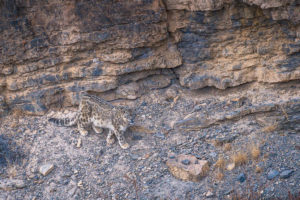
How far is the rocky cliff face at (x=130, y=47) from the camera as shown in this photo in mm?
8500

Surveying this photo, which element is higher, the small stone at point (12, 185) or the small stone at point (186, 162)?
the small stone at point (186, 162)

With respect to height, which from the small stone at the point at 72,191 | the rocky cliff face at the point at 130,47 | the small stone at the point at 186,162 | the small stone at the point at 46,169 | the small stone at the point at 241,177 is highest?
the rocky cliff face at the point at 130,47

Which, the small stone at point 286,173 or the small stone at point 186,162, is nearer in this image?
the small stone at point 286,173

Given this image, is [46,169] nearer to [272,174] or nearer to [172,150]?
[172,150]

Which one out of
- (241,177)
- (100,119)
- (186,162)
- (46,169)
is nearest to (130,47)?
(100,119)

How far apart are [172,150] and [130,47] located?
9.37ft

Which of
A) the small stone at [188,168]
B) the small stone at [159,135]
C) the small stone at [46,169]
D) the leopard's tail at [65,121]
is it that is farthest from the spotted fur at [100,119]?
the small stone at [188,168]

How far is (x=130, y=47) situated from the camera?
29.7 ft

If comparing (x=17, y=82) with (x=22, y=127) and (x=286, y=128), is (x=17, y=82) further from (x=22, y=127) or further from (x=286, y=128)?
(x=286, y=128)

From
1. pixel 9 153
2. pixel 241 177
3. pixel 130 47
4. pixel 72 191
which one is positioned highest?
pixel 130 47

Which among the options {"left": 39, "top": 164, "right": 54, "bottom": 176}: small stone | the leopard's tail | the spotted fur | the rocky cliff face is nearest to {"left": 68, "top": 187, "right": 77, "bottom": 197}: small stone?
{"left": 39, "top": 164, "right": 54, "bottom": 176}: small stone

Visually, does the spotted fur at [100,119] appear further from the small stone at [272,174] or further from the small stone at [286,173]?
the small stone at [286,173]

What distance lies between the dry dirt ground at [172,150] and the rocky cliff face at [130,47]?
487mm

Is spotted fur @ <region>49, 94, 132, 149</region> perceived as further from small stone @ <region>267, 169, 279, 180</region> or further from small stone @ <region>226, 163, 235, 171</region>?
small stone @ <region>267, 169, 279, 180</region>
